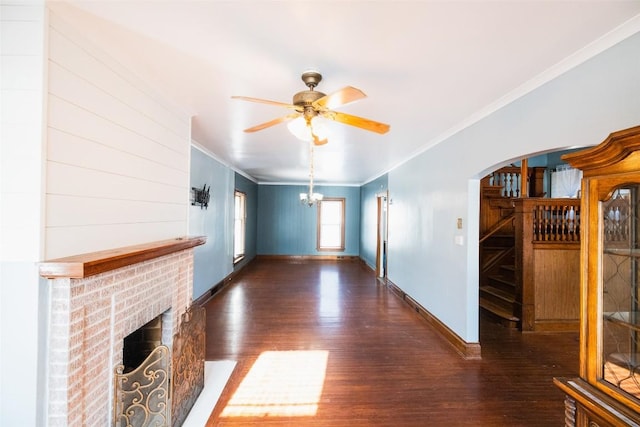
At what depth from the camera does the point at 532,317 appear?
3.88 meters

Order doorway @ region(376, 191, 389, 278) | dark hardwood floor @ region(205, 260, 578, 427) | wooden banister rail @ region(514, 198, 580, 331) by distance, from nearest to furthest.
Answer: dark hardwood floor @ region(205, 260, 578, 427) → wooden banister rail @ region(514, 198, 580, 331) → doorway @ region(376, 191, 389, 278)

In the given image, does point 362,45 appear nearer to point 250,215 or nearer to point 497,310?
point 497,310

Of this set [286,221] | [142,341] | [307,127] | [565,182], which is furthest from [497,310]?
[286,221]

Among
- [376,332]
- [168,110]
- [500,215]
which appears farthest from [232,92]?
[500,215]

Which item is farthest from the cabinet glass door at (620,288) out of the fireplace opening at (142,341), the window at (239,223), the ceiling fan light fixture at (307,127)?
the window at (239,223)

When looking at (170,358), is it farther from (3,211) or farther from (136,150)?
(136,150)

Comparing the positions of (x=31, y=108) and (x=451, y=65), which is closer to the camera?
(x=31, y=108)

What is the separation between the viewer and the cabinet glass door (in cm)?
132

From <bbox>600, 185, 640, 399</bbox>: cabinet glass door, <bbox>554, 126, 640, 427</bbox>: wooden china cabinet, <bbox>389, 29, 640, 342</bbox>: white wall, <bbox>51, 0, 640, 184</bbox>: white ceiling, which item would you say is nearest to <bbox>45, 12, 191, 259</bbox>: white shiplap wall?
<bbox>51, 0, 640, 184</bbox>: white ceiling

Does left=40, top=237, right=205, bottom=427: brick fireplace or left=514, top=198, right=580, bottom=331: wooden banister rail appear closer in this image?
left=40, top=237, right=205, bottom=427: brick fireplace

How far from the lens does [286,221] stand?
954 centimetres

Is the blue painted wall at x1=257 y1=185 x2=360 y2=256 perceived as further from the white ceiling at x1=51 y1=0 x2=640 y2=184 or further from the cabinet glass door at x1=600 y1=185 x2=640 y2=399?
the cabinet glass door at x1=600 y1=185 x2=640 y2=399

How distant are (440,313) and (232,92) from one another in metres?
3.46

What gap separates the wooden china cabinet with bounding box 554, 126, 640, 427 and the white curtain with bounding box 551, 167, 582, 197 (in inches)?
226
